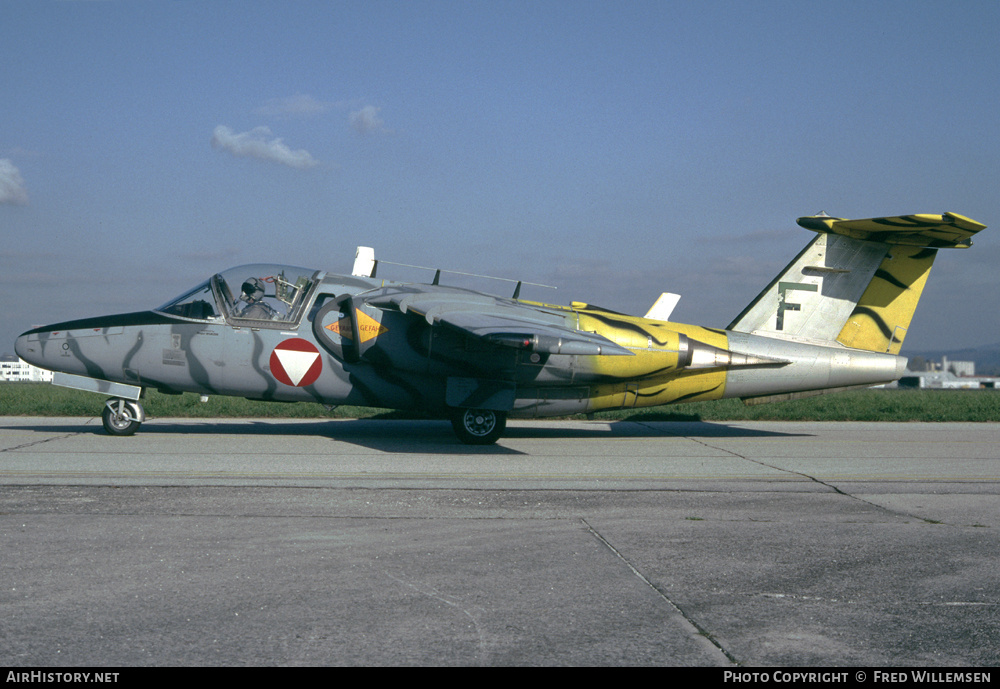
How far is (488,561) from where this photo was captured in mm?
5688

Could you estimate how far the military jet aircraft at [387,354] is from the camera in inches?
517

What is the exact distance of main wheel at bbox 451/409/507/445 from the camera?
13.5 m

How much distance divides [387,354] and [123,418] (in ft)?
15.0

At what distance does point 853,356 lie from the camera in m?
14.6

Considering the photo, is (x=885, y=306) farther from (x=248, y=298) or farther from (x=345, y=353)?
(x=248, y=298)

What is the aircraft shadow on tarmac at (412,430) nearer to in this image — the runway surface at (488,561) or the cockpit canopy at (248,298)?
the runway surface at (488,561)

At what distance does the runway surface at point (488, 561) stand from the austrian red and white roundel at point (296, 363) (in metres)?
2.01

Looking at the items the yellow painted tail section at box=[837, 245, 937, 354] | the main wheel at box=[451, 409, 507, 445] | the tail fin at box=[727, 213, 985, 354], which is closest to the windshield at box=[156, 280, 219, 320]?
the main wheel at box=[451, 409, 507, 445]

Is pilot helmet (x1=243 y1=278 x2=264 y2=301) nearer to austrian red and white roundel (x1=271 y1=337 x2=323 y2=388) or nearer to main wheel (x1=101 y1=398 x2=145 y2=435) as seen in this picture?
austrian red and white roundel (x1=271 y1=337 x2=323 y2=388)

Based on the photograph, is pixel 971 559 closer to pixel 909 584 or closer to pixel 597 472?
pixel 909 584
